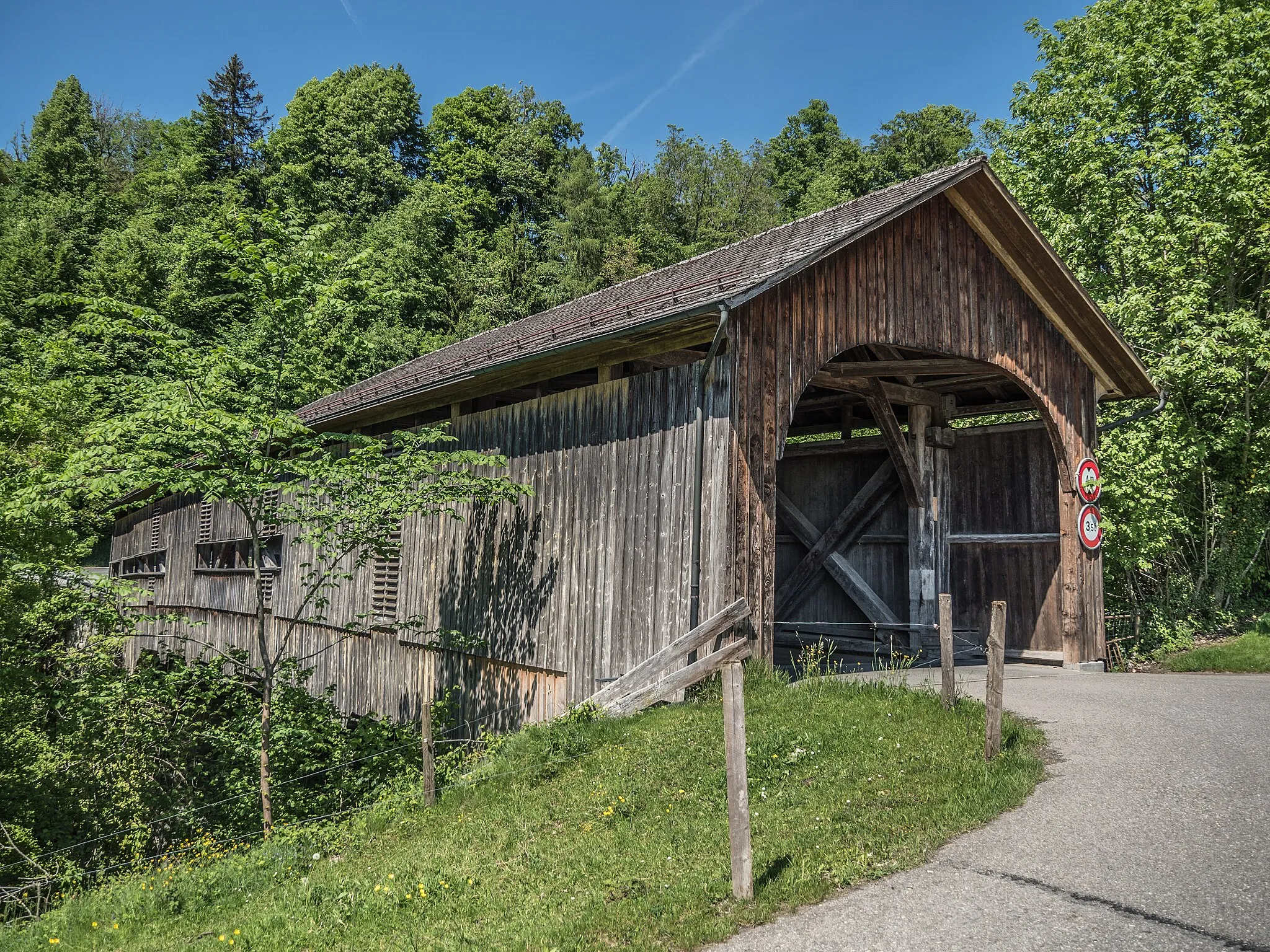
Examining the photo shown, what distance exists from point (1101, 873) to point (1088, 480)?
28.7ft

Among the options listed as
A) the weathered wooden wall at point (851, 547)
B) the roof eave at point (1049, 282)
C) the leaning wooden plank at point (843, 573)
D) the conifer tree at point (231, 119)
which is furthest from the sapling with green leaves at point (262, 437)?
the conifer tree at point (231, 119)

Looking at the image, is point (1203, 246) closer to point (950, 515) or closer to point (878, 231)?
point (950, 515)

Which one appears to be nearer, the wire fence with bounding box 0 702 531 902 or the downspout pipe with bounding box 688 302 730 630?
the downspout pipe with bounding box 688 302 730 630

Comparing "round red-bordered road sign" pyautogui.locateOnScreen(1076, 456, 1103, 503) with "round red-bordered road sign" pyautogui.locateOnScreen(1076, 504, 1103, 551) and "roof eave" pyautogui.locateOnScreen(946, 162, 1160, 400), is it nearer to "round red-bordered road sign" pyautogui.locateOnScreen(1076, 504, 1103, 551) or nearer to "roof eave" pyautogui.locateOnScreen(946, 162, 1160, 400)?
"round red-bordered road sign" pyautogui.locateOnScreen(1076, 504, 1103, 551)

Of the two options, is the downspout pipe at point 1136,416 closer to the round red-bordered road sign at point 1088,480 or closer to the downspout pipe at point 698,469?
the round red-bordered road sign at point 1088,480

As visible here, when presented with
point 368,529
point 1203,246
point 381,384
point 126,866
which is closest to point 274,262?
point 368,529

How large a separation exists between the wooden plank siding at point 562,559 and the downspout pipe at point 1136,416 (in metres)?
8.44

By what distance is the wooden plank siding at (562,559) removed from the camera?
28.6 ft

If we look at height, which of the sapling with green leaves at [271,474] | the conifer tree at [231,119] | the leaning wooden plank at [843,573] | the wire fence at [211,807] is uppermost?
the conifer tree at [231,119]

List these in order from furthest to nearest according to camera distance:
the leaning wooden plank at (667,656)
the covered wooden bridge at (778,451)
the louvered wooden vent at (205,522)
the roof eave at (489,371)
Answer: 1. the louvered wooden vent at (205,522)
2. the covered wooden bridge at (778,451)
3. the roof eave at (489,371)
4. the leaning wooden plank at (667,656)

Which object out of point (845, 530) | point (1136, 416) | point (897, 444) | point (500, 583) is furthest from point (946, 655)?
point (1136, 416)

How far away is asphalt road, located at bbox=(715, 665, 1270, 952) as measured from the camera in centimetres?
391

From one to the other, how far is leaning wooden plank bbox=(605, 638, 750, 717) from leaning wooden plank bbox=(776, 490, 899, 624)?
553cm

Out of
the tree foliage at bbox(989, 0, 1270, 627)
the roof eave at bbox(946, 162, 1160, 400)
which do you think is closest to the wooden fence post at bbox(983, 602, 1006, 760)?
the roof eave at bbox(946, 162, 1160, 400)
